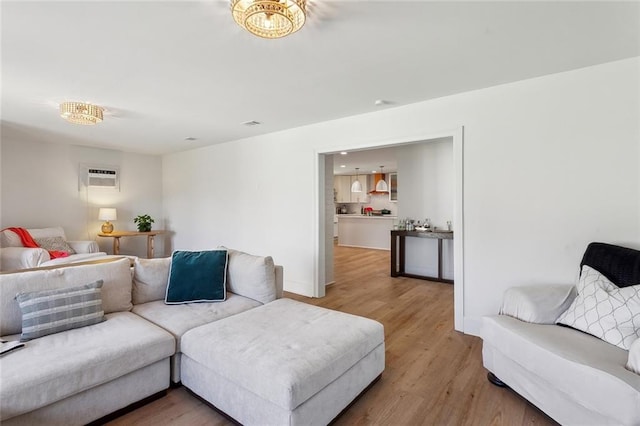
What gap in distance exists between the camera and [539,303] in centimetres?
216

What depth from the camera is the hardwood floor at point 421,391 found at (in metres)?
1.84

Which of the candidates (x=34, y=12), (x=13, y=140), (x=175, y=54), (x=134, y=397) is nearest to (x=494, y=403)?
(x=134, y=397)

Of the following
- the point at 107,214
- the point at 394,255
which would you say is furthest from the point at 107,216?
the point at 394,255

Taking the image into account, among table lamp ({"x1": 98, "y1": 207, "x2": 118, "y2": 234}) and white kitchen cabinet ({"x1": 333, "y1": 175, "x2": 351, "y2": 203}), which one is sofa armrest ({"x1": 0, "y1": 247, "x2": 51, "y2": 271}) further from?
white kitchen cabinet ({"x1": 333, "y1": 175, "x2": 351, "y2": 203})

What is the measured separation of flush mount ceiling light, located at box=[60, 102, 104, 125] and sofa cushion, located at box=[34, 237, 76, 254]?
259cm

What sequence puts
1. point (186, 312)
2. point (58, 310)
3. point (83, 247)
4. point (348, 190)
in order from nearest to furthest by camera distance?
point (58, 310)
point (186, 312)
point (83, 247)
point (348, 190)

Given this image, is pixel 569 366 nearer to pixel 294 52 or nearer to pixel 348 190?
pixel 294 52

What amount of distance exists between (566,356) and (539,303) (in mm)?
578

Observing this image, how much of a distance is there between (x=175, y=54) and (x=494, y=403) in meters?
3.26

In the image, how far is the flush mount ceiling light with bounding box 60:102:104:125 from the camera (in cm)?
320

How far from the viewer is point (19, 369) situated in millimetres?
1545

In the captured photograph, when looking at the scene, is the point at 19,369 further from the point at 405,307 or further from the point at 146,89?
the point at 405,307

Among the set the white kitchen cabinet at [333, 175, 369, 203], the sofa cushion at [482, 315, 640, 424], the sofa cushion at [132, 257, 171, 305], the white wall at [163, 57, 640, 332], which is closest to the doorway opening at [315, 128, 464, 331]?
the white wall at [163, 57, 640, 332]

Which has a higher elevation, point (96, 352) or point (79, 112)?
point (79, 112)
